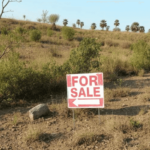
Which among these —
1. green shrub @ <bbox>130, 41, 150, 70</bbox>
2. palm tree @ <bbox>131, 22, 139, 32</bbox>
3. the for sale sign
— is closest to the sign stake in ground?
the for sale sign

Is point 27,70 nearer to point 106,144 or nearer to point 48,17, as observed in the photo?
point 106,144

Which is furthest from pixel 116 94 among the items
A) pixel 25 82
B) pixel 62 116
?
pixel 25 82

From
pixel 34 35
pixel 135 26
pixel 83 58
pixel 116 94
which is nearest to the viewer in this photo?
pixel 116 94

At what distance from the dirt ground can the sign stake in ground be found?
527 millimetres

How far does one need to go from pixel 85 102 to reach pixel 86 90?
27 cm

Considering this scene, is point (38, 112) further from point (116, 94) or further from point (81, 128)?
point (116, 94)

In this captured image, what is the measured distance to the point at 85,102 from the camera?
459cm

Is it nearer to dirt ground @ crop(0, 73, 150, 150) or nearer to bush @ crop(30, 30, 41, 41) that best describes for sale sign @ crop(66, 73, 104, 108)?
dirt ground @ crop(0, 73, 150, 150)

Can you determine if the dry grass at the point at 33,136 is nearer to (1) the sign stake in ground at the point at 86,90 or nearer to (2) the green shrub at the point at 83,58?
(1) the sign stake in ground at the point at 86,90

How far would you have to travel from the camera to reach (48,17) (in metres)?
49.3

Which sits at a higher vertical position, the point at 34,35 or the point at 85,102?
the point at 34,35

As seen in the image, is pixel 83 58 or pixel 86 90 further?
pixel 83 58

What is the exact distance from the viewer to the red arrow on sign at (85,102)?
14.8 ft

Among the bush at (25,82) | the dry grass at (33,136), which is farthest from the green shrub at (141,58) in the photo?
the dry grass at (33,136)
